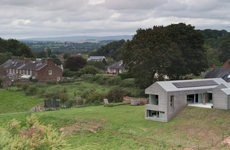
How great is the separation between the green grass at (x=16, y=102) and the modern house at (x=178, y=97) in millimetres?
20718

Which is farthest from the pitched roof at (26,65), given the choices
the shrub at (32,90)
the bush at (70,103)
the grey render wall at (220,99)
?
the grey render wall at (220,99)

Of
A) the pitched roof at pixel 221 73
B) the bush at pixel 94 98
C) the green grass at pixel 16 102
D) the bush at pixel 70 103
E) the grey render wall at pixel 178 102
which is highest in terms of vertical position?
the pitched roof at pixel 221 73

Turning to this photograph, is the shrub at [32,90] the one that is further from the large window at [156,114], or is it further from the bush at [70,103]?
the large window at [156,114]

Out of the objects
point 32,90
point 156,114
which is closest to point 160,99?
point 156,114

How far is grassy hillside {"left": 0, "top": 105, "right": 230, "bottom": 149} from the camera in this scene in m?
26.8

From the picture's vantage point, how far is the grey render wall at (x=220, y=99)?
30.9m

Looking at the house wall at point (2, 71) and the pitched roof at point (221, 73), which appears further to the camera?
the house wall at point (2, 71)

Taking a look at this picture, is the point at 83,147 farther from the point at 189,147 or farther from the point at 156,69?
the point at 156,69

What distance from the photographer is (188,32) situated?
51.2m

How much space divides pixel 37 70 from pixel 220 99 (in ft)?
165

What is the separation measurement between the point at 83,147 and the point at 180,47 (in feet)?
90.8

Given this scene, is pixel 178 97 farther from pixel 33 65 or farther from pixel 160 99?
pixel 33 65

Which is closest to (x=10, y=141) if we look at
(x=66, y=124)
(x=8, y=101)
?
(x=66, y=124)

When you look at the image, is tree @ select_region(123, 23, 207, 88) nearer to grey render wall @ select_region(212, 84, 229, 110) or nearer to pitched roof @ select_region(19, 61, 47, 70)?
grey render wall @ select_region(212, 84, 229, 110)
